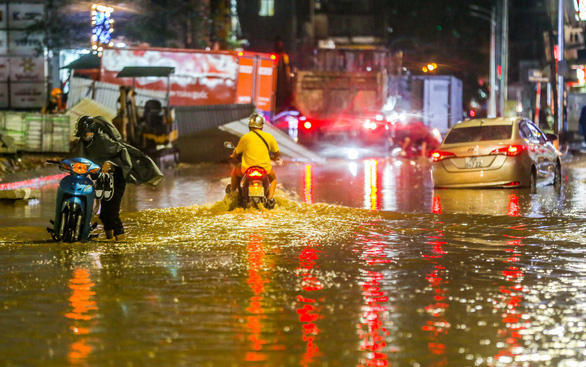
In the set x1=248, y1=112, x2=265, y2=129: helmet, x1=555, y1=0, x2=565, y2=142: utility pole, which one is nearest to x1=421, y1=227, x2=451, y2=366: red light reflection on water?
x1=248, y1=112, x2=265, y2=129: helmet

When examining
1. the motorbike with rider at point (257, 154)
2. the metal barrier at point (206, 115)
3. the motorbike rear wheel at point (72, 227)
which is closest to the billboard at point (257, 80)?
the metal barrier at point (206, 115)

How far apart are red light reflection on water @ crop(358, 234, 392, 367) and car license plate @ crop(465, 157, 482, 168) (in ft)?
31.1

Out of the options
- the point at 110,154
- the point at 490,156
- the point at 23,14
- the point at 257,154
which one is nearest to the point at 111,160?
the point at 110,154

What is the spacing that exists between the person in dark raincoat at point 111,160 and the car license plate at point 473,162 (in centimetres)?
900

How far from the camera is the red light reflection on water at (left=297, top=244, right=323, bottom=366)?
6227 millimetres

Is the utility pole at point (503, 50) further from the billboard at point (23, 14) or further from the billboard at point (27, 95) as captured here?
the billboard at point (23, 14)

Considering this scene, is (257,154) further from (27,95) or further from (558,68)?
(27,95)

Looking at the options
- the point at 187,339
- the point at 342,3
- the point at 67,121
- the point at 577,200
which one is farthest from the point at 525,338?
the point at 342,3

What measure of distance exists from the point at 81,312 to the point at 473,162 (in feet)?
43.2

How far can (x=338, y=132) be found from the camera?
3697 cm

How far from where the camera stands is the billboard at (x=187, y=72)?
1475 inches

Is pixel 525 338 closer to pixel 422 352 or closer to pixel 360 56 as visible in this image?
pixel 422 352

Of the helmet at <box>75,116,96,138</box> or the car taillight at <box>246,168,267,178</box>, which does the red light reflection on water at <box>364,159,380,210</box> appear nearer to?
the car taillight at <box>246,168,267,178</box>

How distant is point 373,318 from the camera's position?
7.20 m
